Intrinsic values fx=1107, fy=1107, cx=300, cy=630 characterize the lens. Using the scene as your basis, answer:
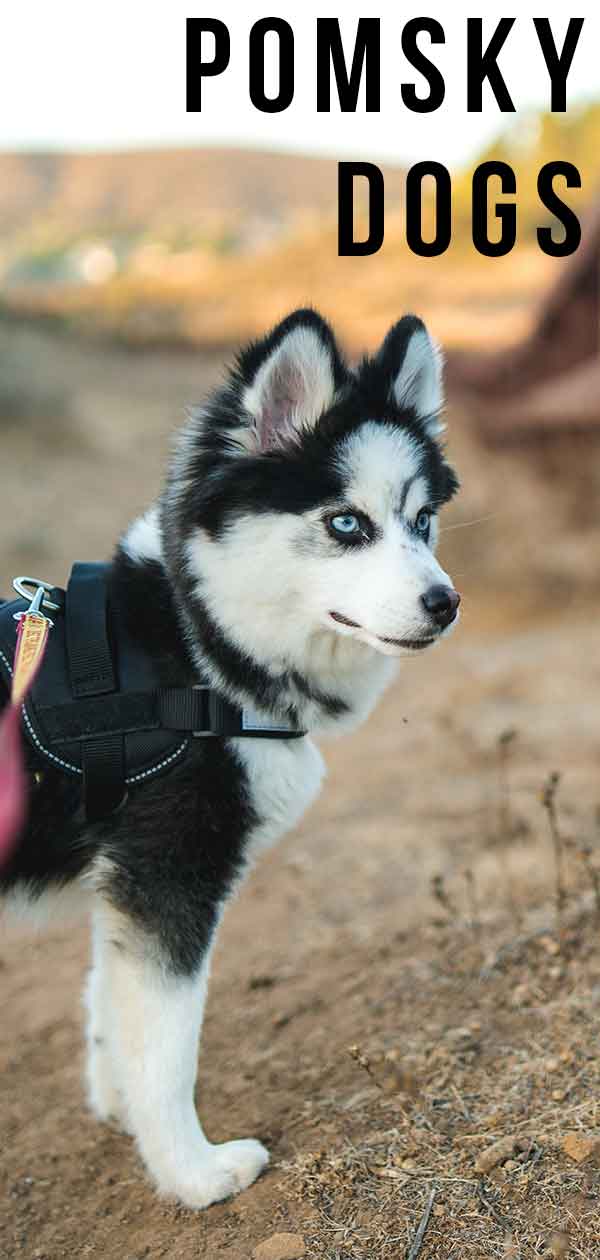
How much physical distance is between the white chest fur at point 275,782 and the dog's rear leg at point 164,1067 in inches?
15.0

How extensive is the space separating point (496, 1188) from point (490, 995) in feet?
3.24

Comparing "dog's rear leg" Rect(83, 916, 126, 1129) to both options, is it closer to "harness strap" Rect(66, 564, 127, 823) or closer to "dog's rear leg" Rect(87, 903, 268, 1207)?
"dog's rear leg" Rect(87, 903, 268, 1207)

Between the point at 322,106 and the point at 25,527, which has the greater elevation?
the point at 322,106

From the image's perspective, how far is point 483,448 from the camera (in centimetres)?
1364

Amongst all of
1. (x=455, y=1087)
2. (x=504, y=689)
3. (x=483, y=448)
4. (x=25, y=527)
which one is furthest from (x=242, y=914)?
(x=483, y=448)

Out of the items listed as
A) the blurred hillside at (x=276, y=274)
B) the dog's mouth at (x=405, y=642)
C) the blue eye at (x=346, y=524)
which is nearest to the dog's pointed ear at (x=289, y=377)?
the blue eye at (x=346, y=524)

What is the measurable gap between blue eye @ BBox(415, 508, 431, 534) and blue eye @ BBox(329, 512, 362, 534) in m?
0.22

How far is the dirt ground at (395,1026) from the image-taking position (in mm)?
2703

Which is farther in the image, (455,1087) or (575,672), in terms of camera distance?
Result: (575,672)

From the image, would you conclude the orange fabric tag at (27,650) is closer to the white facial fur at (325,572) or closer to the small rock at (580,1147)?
the white facial fur at (325,572)

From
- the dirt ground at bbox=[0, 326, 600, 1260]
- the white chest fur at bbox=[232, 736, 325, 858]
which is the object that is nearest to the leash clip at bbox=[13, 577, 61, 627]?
the white chest fur at bbox=[232, 736, 325, 858]

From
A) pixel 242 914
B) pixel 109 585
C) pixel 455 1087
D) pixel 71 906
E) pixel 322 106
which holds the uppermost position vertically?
pixel 322 106

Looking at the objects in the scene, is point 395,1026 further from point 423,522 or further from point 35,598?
point 35,598

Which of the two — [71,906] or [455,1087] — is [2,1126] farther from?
[455,1087]
